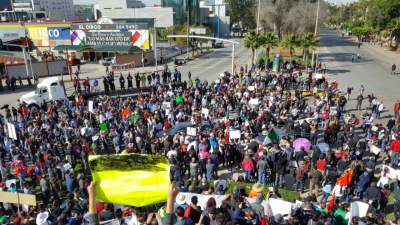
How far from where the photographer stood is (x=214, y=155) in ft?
50.4

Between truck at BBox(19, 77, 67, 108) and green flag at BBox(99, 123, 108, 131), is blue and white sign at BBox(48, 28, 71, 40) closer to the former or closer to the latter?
truck at BBox(19, 77, 67, 108)

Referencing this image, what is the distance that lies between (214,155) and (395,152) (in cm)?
795

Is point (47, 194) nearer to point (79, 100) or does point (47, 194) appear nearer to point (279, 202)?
point (279, 202)

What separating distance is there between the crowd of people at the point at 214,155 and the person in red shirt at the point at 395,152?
0.05m

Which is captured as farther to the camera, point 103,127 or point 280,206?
point 103,127

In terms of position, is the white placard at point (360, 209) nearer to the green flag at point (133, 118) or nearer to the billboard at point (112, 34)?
the green flag at point (133, 118)

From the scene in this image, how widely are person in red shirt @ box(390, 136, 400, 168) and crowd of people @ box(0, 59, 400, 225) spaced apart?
52 millimetres

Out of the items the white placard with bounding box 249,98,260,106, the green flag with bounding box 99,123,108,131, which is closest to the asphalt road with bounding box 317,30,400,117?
A: the white placard with bounding box 249,98,260,106

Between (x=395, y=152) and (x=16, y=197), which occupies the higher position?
(x=16, y=197)

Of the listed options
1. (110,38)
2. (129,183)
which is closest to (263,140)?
(129,183)

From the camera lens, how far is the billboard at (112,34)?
49.0 meters

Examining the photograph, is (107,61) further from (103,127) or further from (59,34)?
(103,127)

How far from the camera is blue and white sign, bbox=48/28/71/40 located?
5656 cm

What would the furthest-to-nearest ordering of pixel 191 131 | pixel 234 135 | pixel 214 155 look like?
pixel 191 131 → pixel 234 135 → pixel 214 155
